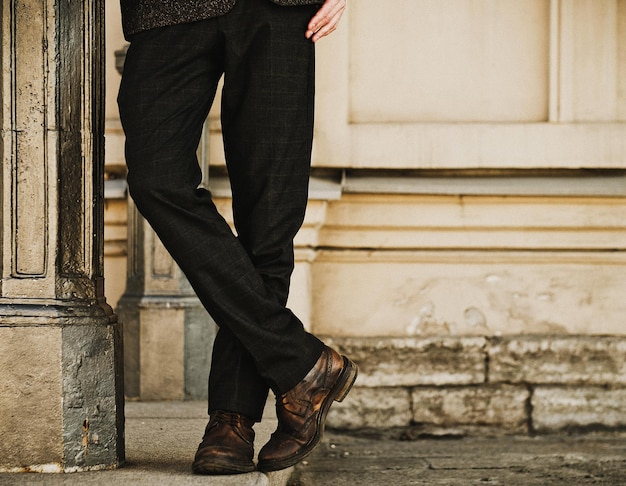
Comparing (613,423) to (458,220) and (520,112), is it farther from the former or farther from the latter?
(520,112)

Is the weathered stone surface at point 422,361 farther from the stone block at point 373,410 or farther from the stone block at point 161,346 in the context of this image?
the stone block at point 161,346

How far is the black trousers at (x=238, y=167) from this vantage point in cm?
232

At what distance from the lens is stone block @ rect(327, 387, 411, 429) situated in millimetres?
3965

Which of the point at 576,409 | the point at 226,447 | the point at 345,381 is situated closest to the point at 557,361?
the point at 576,409

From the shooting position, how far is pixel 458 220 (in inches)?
158

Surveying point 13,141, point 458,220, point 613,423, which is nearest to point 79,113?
point 13,141

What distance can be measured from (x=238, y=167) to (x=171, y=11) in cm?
41

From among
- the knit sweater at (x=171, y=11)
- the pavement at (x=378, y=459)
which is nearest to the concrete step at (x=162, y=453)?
the pavement at (x=378, y=459)

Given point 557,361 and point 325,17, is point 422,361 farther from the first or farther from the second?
point 325,17

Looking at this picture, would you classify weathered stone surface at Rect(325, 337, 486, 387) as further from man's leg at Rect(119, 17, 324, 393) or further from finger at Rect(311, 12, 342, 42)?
finger at Rect(311, 12, 342, 42)

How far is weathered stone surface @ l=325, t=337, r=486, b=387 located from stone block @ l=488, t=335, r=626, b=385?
0.25ft

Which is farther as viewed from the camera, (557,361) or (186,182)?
(557,361)

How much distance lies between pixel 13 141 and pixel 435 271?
2.06 m

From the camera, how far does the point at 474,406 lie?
3.94 m
